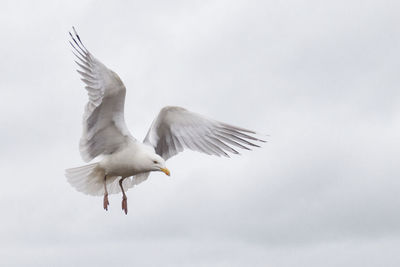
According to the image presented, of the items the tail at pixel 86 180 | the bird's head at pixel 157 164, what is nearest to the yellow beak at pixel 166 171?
the bird's head at pixel 157 164

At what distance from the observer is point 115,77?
1758cm

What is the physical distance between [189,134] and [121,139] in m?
1.54

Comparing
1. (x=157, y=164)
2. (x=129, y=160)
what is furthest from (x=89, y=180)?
(x=157, y=164)

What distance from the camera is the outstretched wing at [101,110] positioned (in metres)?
17.5

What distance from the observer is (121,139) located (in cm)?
1877

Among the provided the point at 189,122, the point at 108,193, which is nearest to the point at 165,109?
the point at 189,122

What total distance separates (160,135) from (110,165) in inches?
54.8

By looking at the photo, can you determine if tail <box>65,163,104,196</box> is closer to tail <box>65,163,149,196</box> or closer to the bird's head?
tail <box>65,163,149,196</box>

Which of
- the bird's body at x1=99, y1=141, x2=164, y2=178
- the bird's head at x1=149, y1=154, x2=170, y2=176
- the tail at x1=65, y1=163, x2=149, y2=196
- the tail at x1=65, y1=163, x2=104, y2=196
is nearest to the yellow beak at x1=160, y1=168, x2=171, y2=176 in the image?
the bird's head at x1=149, y1=154, x2=170, y2=176

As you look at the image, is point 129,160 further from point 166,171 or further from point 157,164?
point 166,171

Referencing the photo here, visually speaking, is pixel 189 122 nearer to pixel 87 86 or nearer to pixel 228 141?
pixel 228 141

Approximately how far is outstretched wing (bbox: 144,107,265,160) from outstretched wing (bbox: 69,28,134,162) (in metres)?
0.84

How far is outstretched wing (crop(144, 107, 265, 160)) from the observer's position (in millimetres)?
19406

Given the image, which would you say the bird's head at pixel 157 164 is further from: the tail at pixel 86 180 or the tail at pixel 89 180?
the tail at pixel 86 180
